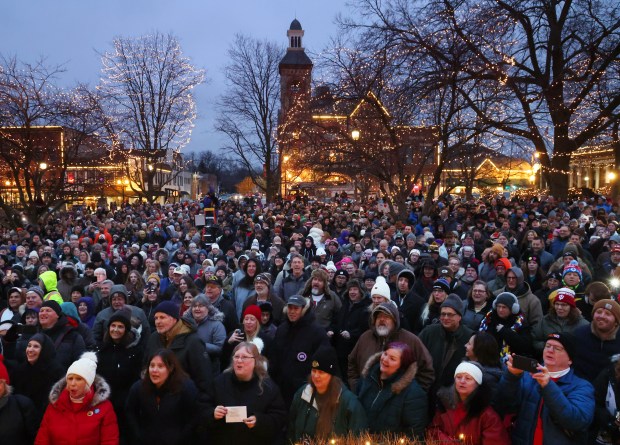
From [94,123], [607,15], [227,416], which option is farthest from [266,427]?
[607,15]

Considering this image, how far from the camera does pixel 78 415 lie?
3920 mm

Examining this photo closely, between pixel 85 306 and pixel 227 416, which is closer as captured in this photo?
pixel 227 416

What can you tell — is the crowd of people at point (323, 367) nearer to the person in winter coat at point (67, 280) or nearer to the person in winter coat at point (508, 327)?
the person in winter coat at point (508, 327)

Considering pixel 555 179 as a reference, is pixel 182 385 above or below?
below

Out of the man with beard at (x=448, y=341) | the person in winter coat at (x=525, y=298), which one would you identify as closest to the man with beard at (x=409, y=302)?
the person in winter coat at (x=525, y=298)

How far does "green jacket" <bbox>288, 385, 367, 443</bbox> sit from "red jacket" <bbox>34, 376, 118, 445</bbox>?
4.23ft

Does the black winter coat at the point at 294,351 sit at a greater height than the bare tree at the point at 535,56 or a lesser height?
lesser

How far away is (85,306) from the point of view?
695 centimetres

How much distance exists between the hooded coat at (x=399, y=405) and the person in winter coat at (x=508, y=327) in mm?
1235

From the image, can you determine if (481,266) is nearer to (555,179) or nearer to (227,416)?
(227,416)

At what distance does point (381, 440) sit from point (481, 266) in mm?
6776

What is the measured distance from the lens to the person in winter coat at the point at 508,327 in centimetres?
488

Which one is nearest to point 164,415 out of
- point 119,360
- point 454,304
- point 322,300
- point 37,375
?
point 119,360

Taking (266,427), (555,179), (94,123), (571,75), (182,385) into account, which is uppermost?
(571,75)
